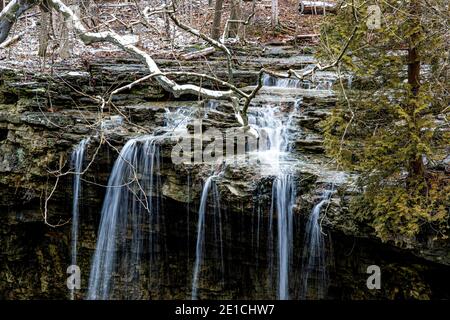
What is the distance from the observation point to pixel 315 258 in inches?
341

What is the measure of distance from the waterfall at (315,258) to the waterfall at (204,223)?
176cm

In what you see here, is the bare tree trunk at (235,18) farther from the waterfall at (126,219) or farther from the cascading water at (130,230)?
the waterfall at (126,219)

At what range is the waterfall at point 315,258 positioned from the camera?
26.6ft

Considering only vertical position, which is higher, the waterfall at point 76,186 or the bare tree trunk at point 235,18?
the bare tree trunk at point 235,18

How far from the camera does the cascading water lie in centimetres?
1003

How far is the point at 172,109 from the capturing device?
39.4 ft

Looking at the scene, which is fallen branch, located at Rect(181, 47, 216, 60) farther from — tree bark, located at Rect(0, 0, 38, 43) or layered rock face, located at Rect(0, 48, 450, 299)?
tree bark, located at Rect(0, 0, 38, 43)

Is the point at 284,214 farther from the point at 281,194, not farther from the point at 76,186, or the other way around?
the point at 76,186

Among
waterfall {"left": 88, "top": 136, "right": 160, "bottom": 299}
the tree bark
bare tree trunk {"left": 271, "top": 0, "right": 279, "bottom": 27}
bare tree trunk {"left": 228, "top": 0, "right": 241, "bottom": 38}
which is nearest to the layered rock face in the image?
waterfall {"left": 88, "top": 136, "right": 160, "bottom": 299}

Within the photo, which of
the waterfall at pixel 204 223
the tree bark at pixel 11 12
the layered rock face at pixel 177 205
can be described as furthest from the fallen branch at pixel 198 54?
the tree bark at pixel 11 12

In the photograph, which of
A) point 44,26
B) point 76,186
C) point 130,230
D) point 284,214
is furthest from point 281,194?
point 44,26

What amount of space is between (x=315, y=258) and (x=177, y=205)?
3028 mm

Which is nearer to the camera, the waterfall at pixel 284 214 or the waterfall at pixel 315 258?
the waterfall at pixel 315 258

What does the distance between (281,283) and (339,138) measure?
3.22 meters
